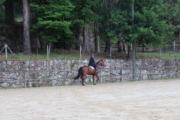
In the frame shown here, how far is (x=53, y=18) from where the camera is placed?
91.0 feet

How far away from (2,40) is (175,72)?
16.0m

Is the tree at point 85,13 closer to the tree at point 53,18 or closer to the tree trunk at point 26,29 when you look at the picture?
the tree at point 53,18

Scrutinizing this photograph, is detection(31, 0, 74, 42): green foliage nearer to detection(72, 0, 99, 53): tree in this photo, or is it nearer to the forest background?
the forest background

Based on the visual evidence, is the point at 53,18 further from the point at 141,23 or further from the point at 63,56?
the point at 141,23

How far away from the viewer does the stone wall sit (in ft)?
80.3

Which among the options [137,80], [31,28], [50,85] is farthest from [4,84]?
[137,80]

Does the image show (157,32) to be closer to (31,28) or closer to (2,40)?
(31,28)

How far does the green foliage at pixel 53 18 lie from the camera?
2702 cm

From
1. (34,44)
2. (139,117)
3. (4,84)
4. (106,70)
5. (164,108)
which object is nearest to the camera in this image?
(139,117)

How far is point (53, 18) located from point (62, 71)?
4461 millimetres

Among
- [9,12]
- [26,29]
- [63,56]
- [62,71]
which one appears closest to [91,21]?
[63,56]

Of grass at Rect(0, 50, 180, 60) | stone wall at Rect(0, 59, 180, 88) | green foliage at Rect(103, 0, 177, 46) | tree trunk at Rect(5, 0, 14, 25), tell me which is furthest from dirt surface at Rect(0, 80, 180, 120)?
tree trunk at Rect(5, 0, 14, 25)

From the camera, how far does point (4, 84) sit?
2403 centimetres

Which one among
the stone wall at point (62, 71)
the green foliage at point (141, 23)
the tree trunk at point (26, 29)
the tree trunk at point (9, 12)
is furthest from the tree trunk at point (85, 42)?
the tree trunk at point (9, 12)
